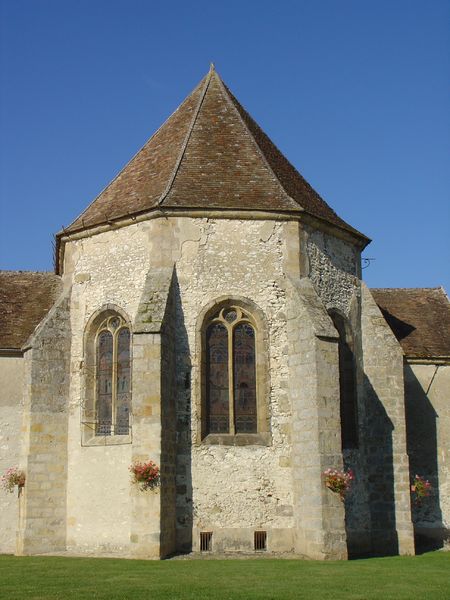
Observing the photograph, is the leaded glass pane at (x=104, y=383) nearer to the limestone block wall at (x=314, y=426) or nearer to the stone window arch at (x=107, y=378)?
the stone window arch at (x=107, y=378)

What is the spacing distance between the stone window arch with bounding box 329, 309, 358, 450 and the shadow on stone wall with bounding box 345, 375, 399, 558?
0.25 m

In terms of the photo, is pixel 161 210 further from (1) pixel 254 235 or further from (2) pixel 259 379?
(2) pixel 259 379

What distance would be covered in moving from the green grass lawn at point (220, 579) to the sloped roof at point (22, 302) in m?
6.34

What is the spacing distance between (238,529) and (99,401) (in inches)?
173

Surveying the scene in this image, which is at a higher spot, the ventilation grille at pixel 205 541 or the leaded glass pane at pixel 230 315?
the leaded glass pane at pixel 230 315

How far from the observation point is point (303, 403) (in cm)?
1719

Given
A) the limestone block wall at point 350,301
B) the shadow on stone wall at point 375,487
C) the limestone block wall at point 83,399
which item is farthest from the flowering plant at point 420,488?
the limestone block wall at point 83,399

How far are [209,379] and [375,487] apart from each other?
4957 millimetres

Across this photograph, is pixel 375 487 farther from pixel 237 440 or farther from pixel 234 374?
pixel 234 374

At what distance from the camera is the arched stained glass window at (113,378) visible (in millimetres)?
18156

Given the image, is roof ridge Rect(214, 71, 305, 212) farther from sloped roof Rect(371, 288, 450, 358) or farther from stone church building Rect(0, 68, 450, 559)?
sloped roof Rect(371, 288, 450, 358)

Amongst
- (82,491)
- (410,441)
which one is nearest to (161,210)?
(82,491)

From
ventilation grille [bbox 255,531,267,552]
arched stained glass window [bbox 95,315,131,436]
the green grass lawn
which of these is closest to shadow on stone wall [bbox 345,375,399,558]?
the green grass lawn

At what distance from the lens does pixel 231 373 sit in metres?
17.9
